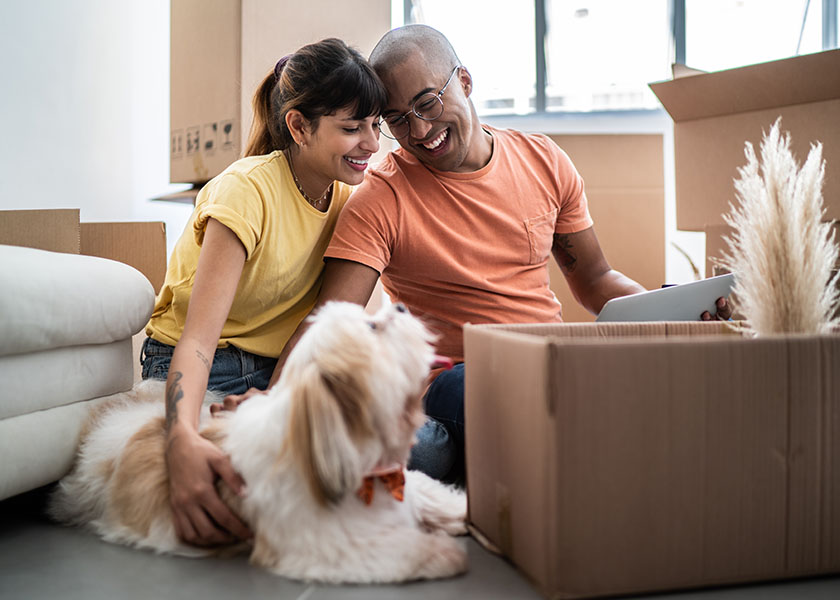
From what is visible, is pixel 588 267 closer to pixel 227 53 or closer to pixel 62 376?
pixel 62 376

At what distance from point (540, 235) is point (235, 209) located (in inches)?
31.1

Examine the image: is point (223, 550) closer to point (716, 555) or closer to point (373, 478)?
point (373, 478)

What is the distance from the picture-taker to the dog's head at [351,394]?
2.95 ft

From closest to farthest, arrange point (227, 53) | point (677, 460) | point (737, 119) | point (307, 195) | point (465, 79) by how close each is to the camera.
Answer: point (677, 460) → point (307, 195) → point (465, 79) → point (737, 119) → point (227, 53)

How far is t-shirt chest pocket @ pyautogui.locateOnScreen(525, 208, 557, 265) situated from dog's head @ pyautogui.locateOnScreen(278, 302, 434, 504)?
0.84m

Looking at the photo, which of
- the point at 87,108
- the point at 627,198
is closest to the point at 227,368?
the point at 627,198

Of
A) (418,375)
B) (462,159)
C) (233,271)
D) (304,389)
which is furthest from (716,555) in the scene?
(462,159)

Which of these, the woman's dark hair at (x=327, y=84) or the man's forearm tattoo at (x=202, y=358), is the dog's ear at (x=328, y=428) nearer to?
the man's forearm tattoo at (x=202, y=358)

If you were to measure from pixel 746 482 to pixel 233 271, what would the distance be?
2.99 feet

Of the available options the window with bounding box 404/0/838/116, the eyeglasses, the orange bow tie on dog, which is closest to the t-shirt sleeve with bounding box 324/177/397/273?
the eyeglasses

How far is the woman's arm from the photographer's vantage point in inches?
40.3

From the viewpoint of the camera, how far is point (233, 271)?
1311mm

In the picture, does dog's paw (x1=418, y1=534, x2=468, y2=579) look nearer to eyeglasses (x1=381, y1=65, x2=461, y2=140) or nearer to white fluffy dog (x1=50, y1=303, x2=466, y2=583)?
white fluffy dog (x1=50, y1=303, x2=466, y2=583)

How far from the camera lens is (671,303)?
1.50m
